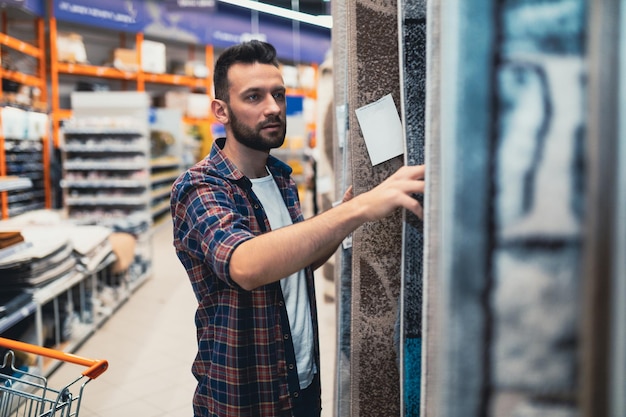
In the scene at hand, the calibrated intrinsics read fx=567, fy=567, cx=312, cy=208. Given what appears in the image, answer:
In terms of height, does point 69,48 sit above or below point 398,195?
above

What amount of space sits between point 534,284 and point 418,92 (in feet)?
1.89

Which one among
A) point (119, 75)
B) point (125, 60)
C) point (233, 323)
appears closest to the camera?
point (233, 323)

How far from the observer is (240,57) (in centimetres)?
163

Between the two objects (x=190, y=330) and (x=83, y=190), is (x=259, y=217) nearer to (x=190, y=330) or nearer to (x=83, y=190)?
(x=190, y=330)

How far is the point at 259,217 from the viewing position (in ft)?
5.13

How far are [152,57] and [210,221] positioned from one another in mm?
13205

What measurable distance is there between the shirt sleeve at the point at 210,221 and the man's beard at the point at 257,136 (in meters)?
0.16

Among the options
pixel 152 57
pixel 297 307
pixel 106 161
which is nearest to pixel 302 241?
pixel 297 307

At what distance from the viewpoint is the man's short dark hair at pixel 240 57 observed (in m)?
1.63

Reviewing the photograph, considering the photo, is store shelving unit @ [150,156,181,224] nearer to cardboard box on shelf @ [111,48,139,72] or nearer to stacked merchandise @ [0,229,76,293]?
cardboard box on shelf @ [111,48,139,72]

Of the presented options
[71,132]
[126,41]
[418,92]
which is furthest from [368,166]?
[126,41]

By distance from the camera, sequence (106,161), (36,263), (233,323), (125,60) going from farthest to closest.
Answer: (125,60) < (106,161) < (36,263) < (233,323)

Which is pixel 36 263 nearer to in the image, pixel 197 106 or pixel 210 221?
pixel 210 221

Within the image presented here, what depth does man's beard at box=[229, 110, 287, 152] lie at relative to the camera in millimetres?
1600
